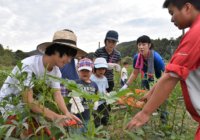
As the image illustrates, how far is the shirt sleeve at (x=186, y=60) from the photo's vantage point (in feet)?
6.07

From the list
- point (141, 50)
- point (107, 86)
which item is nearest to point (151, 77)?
point (141, 50)

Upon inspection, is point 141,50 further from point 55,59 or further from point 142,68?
point 55,59

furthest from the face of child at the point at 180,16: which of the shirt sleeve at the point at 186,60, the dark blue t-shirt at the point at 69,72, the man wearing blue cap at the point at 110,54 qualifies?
the man wearing blue cap at the point at 110,54

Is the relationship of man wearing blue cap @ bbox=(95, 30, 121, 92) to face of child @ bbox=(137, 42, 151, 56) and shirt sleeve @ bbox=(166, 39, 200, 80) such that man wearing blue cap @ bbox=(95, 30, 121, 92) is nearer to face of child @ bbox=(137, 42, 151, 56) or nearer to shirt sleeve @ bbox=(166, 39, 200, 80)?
face of child @ bbox=(137, 42, 151, 56)

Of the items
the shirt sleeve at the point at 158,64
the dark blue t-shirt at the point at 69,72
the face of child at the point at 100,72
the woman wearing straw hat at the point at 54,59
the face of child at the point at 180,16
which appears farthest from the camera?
the face of child at the point at 100,72

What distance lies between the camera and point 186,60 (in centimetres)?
186

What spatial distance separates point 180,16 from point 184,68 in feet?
1.04

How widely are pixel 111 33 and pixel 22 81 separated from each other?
3459 millimetres

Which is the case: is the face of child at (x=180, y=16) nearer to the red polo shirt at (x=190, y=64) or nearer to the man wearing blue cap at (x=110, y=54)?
the red polo shirt at (x=190, y=64)

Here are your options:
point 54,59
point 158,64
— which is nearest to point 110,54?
point 158,64

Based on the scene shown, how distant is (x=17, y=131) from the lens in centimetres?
190

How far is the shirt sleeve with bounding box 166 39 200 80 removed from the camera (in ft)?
6.07

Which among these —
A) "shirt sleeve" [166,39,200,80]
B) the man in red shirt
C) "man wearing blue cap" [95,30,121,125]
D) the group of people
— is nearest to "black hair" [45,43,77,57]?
the group of people

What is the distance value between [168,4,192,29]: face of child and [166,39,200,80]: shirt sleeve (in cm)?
18
